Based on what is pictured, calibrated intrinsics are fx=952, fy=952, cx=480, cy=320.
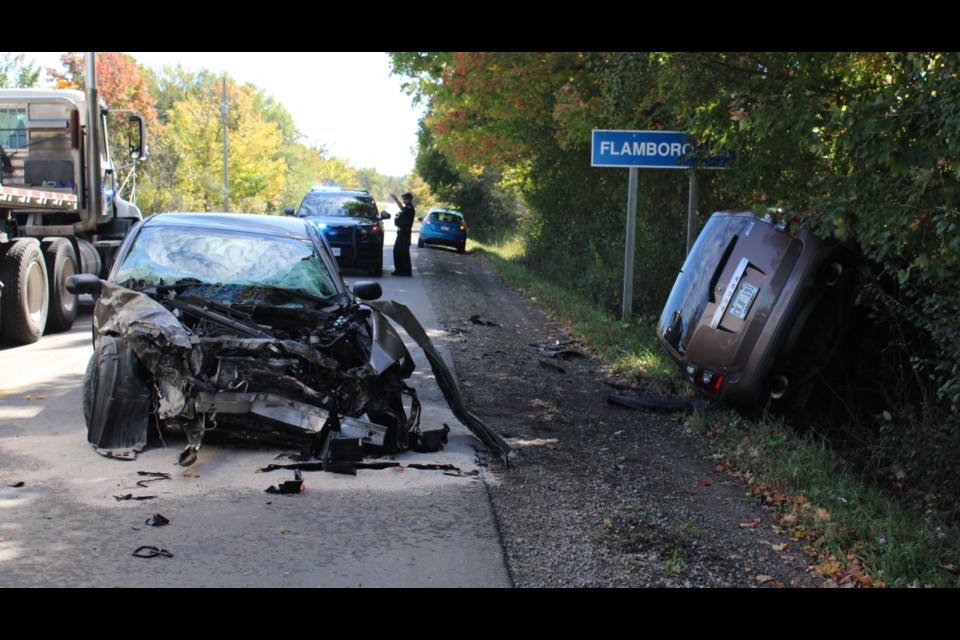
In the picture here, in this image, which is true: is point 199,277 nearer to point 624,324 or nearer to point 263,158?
point 624,324

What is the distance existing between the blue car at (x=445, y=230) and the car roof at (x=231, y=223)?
2738 cm

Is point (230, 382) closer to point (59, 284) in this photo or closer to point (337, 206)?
point (59, 284)

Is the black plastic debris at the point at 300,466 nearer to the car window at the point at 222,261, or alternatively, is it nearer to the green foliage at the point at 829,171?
the car window at the point at 222,261

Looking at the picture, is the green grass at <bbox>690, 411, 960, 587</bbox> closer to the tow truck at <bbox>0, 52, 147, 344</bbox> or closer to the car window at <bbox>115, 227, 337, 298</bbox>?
the car window at <bbox>115, 227, 337, 298</bbox>

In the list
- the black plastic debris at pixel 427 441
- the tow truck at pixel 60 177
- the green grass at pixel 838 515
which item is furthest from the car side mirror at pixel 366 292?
the tow truck at pixel 60 177

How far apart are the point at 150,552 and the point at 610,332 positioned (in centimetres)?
923

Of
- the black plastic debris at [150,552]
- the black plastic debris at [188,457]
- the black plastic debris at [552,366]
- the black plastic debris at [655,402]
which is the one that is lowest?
the black plastic debris at [552,366]

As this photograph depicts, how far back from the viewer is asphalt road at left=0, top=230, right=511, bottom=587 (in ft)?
15.0

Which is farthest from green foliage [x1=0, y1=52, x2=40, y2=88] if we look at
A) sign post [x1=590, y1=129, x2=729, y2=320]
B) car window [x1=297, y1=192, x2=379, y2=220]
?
sign post [x1=590, y1=129, x2=729, y2=320]

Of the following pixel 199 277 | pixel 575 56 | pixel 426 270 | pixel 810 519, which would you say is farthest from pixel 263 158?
pixel 810 519

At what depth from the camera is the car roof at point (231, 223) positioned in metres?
8.42

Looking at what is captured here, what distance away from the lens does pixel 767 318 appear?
7676 millimetres

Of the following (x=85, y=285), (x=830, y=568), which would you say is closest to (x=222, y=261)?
(x=85, y=285)

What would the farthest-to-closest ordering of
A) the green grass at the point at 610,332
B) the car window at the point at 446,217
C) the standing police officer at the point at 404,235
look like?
the car window at the point at 446,217 < the standing police officer at the point at 404,235 < the green grass at the point at 610,332
